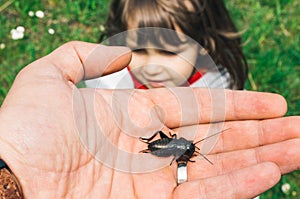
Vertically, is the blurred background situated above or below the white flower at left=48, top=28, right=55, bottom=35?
below

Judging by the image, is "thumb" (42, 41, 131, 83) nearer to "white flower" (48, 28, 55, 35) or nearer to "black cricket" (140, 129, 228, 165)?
"black cricket" (140, 129, 228, 165)

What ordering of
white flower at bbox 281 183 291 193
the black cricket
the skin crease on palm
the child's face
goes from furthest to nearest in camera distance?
white flower at bbox 281 183 291 193
the child's face
the black cricket
the skin crease on palm

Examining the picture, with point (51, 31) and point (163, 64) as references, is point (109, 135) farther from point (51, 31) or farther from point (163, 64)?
point (51, 31)

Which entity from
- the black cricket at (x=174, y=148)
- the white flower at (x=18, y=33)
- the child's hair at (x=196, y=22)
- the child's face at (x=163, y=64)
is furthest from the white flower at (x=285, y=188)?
the white flower at (x=18, y=33)

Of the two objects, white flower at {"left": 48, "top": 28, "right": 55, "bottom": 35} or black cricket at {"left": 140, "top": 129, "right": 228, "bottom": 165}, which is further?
white flower at {"left": 48, "top": 28, "right": 55, "bottom": 35}

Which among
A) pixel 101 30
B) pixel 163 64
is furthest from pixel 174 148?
pixel 101 30

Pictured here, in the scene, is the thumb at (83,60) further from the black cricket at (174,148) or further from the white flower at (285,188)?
the white flower at (285,188)

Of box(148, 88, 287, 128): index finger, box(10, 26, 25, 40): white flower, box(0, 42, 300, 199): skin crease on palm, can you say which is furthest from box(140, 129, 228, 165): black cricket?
box(10, 26, 25, 40): white flower
